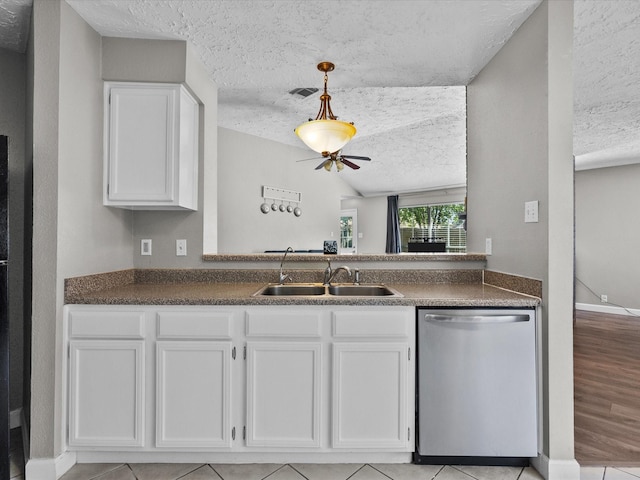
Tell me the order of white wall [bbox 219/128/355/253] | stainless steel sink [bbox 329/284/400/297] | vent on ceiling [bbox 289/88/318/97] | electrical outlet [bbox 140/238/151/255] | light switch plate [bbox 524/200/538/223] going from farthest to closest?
1. white wall [bbox 219/128/355/253]
2. vent on ceiling [bbox 289/88/318/97]
3. electrical outlet [bbox 140/238/151/255]
4. stainless steel sink [bbox 329/284/400/297]
5. light switch plate [bbox 524/200/538/223]

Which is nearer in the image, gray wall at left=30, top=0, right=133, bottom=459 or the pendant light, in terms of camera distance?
gray wall at left=30, top=0, right=133, bottom=459

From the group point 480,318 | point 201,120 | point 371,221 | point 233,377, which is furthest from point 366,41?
point 371,221

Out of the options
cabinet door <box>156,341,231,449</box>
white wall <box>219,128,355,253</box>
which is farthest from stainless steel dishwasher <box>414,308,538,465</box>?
white wall <box>219,128,355,253</box>

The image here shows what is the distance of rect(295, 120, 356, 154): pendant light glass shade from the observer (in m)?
2.53

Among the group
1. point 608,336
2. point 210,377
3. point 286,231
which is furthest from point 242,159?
point 608,336

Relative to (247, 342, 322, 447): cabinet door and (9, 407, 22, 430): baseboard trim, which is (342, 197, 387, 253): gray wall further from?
(9, 407, 22, 430): baseboard trim

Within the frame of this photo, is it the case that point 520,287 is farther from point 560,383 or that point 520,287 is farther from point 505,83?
point 505,83

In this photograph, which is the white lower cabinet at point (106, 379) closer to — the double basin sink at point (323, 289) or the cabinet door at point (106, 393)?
the cabinet door at point (106, 393)

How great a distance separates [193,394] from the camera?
179cm

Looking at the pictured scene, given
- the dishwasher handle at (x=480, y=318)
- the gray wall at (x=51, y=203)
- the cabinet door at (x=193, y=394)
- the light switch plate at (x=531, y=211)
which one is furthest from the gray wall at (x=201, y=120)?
the light switch plate at (x=531, y=211)

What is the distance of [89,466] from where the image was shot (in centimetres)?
182

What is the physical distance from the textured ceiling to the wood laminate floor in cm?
238

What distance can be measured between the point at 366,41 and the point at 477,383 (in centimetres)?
201

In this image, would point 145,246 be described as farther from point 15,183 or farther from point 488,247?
point 488,247
